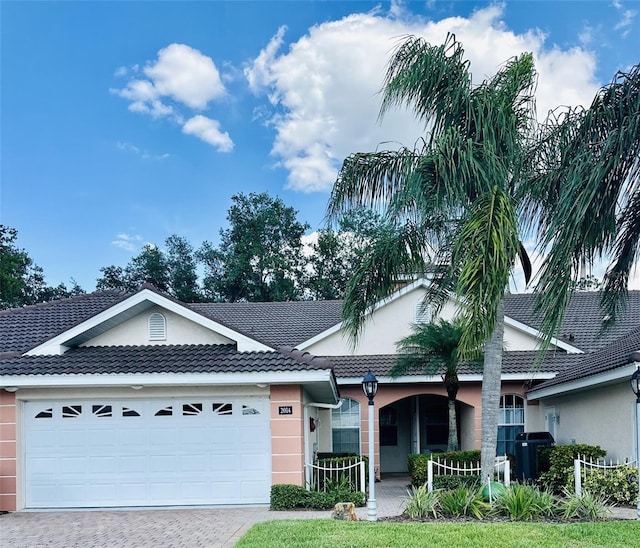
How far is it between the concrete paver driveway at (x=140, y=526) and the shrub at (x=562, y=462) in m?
3.50

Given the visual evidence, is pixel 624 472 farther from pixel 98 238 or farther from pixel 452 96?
pixel 98 238

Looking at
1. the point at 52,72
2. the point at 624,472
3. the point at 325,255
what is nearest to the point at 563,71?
the point at 624,472

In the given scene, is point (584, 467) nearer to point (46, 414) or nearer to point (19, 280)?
point (46, 414)

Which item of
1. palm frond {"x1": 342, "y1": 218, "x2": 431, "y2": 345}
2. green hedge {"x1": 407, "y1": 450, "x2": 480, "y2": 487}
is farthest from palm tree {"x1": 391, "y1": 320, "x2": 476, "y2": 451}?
palm frond {"x1": 342, "y1": 218, "x2": 431, "y2": 345}

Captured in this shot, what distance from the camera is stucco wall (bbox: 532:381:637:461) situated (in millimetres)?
13547

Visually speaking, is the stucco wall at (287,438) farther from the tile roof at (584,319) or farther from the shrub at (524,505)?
the tile roof at (584,319)

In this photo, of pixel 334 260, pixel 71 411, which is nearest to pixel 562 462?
pixel 71 411

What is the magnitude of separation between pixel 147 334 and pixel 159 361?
1.20 meters

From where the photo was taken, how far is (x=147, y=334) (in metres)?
14.4

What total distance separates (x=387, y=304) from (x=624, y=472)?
391 inches

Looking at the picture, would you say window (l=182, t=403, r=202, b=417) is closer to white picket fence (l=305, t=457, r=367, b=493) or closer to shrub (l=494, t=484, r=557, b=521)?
white picket fence (l=305, t=457, r=367, b=493)

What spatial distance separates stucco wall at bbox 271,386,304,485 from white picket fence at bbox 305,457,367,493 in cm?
96

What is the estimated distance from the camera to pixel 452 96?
11.8m

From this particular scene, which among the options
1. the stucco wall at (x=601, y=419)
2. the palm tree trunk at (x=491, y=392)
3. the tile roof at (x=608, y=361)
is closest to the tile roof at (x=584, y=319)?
the stucco wall at (x=601, y=419)
